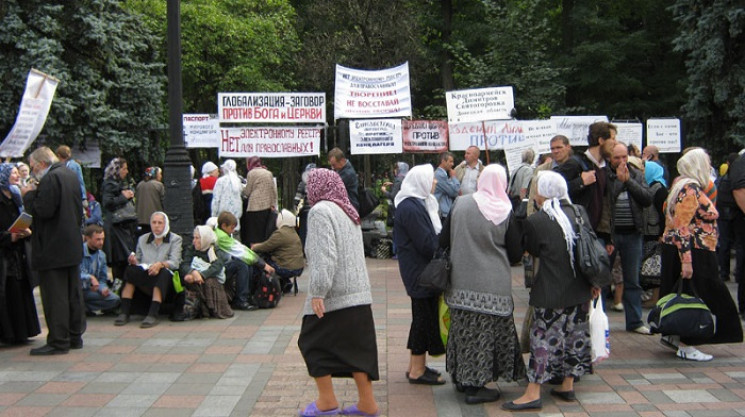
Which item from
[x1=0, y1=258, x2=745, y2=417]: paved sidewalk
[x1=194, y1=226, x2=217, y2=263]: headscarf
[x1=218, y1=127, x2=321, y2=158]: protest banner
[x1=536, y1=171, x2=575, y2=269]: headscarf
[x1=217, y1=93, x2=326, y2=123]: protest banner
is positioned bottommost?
[x1=0, y1=258, x2=745, y2=417]: paved sidewalk

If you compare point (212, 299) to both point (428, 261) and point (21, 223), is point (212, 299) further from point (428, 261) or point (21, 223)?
point (428, 261)

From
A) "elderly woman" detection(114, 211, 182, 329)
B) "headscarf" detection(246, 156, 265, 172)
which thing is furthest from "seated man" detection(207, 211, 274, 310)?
"headscarf" detection(246, 156, 265, 172)

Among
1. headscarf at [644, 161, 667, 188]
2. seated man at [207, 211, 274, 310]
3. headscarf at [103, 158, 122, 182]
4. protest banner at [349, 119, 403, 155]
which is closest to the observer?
headscarf at [644, 161, 667, 188]

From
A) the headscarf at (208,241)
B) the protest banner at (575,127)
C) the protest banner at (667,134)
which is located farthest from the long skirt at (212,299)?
the protest banner at (667,134)

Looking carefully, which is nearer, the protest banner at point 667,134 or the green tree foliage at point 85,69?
the green tree foliage at point 85,69

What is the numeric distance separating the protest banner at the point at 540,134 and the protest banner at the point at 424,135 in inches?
63.8

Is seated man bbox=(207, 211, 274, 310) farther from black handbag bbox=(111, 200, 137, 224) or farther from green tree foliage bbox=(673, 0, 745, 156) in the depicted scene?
green tree foliage bbox=(673, 0, 745, 156)

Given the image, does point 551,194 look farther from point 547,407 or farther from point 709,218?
point 709,218

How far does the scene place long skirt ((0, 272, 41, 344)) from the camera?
7676 millimetres

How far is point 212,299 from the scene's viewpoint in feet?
30.2

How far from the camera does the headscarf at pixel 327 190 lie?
548 centimetres

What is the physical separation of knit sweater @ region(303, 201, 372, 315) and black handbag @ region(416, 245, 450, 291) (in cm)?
51

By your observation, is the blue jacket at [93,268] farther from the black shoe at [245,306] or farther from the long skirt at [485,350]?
the long skirt at [485,350]

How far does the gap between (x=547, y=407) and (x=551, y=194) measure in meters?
1.60
